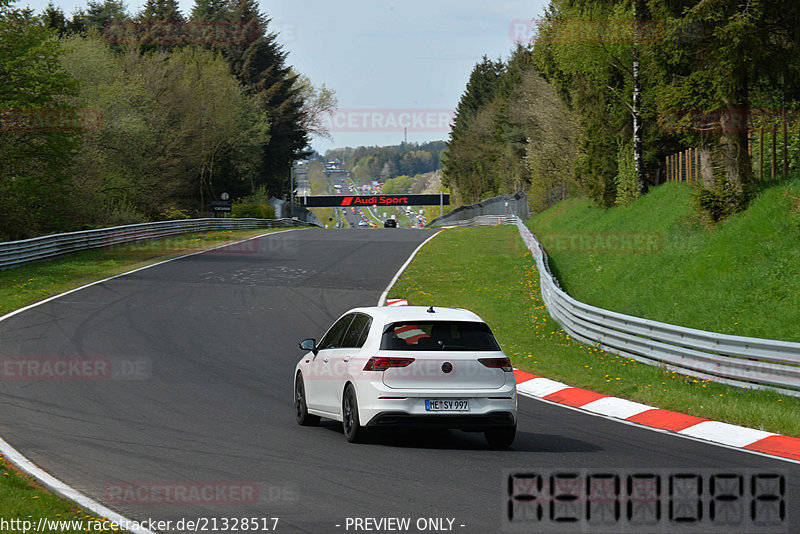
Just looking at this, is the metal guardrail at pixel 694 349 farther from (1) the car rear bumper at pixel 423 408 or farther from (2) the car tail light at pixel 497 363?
(1) the car rear bumper at pixel 423 408

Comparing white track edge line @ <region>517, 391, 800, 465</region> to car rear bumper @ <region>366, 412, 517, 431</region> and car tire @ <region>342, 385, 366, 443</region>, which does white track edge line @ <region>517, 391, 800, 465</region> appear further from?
car tire @ <region>342, 385, 366, 443</region>

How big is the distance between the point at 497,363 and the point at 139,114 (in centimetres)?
5200

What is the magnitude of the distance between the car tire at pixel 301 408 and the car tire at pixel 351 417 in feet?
3.84

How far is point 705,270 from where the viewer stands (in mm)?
23453

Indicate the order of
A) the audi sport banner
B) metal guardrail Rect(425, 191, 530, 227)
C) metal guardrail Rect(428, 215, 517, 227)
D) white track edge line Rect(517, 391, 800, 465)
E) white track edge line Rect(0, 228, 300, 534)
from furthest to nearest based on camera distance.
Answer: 1. the audi sport banner
2. metal guardrail Rect(425, 191, 530, 227)
3. metal guardrail Rect(428, 215, 517, 227)
4. white track edge line Rect(517, 391, 800, 465)
5. white track edge line Rect(0, 228, 300, 534)

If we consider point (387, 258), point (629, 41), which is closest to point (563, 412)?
point (387, 258)

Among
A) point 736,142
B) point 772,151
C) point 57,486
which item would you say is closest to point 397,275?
point 736,142

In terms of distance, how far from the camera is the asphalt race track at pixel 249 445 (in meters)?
7.50

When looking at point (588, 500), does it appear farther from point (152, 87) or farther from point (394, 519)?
point (152, 87)

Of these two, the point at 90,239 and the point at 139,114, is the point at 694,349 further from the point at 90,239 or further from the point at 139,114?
the point at 139,114

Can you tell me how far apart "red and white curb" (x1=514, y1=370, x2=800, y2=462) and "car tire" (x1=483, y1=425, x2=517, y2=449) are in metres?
2.38

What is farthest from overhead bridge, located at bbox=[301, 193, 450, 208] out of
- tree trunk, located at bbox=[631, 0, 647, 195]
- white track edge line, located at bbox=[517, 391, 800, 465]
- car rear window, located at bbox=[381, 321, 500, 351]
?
car rear window, located at bbox=[381, 321, 500, 351]

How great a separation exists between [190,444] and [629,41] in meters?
35.9

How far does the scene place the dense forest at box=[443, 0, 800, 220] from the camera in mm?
26297
